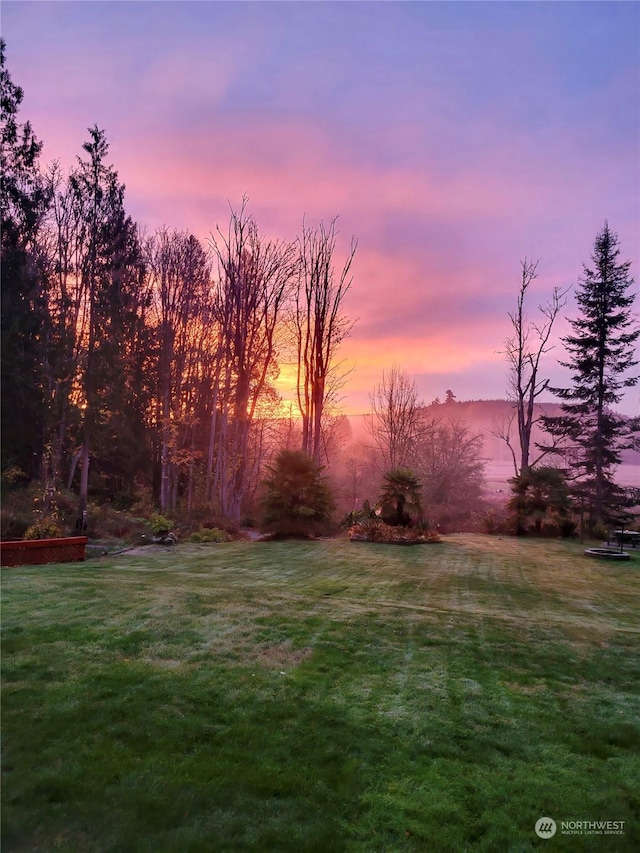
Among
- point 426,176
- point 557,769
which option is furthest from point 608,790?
point 426,176

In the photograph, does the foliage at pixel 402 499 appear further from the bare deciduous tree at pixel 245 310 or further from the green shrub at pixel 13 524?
the green shrub at pixel 13 524

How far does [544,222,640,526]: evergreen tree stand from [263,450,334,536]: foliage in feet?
28.4

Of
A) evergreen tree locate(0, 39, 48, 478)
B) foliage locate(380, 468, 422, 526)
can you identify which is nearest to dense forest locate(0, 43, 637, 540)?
evergreen tree locate(0, 39, 48, 478)

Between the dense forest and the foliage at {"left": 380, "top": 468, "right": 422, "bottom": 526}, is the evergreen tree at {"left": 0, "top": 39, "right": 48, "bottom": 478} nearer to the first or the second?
the dense forest

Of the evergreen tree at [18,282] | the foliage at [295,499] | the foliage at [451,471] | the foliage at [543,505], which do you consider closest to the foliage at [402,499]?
the foliage at [295,499]

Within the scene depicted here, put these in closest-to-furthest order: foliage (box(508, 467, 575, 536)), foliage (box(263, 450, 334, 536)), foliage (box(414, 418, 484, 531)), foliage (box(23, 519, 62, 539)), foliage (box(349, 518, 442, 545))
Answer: foliage (box(23, 519, 62, 539)) → foliage (box(349, 518, 442, 545)) → foliage (box(263, 450, 334, 536)) → foliage (box(508, 467, 575, 536)) → foliage (box(414, 418, 484, 531))

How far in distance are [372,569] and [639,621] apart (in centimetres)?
365

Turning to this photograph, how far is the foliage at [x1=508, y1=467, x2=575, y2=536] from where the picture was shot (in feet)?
41.8

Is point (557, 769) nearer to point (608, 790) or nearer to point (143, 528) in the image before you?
point (608, 790)

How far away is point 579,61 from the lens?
498 centimetres

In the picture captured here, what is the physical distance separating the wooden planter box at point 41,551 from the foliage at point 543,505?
1126 cm

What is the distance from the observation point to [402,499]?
12.0 m

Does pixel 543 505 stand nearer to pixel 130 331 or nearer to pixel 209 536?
pixel 209 536

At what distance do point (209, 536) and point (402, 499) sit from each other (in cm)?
506
